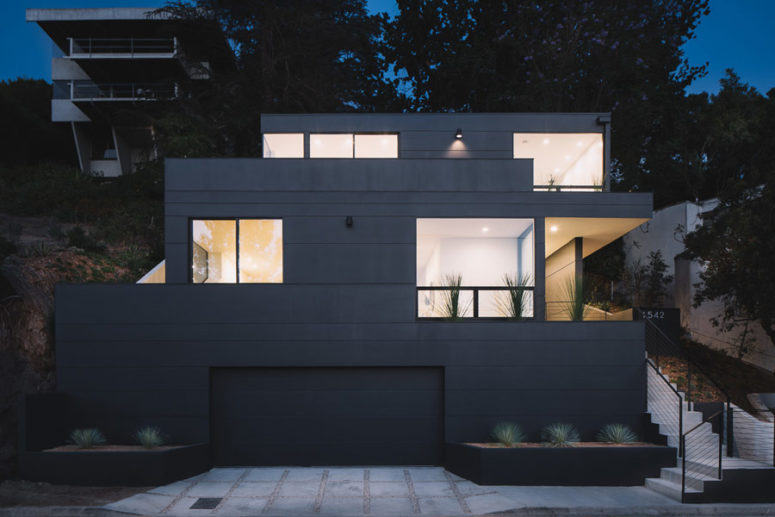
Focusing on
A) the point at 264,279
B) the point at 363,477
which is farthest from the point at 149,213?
the point at 363,477

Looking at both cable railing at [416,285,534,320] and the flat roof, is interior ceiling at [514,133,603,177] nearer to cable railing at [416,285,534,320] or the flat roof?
cable railing at [416,285,534,320]

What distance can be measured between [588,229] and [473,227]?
9.75 ft

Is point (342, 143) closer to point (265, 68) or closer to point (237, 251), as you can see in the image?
point (237, 251)

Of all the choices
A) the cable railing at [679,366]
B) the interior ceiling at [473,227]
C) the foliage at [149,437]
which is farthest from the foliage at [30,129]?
the cable railing at [679,366]

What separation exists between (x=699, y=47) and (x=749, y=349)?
180883 millimetres

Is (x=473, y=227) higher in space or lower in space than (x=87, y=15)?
lower

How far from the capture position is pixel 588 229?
10.5 m

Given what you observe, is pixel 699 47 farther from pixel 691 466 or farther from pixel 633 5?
pixel 691 466

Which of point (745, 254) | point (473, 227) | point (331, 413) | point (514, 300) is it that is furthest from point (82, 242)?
point (745, 254)

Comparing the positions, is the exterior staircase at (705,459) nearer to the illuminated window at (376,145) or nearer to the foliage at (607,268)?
the illuminated window at (376,145)

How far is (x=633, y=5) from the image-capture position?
19094mm

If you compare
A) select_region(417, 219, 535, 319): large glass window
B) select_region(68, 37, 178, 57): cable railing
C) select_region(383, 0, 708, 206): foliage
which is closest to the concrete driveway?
Result: select_region(417, 219, 535, 319): large glass window

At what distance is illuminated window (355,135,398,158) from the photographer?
1184 cm

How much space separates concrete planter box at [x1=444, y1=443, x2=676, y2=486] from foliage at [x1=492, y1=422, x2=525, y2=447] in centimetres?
41
